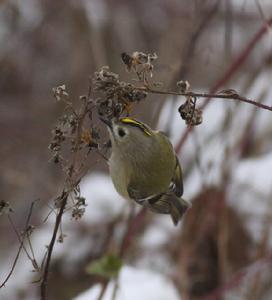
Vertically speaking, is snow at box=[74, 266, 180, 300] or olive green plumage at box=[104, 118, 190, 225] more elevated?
snow at box=[74, 266, 180, 300]

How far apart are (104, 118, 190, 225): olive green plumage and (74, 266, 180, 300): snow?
0.73 m

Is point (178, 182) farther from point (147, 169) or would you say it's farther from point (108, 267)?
point (108, 267)

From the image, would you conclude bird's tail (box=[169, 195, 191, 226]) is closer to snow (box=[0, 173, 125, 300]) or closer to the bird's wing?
the bird's wing

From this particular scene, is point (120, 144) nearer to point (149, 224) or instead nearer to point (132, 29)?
point (149, 224)

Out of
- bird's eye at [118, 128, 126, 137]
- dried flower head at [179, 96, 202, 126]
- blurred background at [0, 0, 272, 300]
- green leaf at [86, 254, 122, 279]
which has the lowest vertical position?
dried flower head at [179, 96, 202, 126]

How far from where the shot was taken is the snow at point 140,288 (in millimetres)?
2641

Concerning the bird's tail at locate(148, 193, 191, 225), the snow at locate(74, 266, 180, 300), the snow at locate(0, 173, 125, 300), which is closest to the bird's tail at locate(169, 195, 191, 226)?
the bird's tail at locate(148, 193, 191, 225)

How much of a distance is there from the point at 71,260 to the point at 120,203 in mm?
432

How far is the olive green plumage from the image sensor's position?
1.78 m

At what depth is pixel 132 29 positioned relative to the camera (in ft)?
19.2

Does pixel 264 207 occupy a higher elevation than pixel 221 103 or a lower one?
lower

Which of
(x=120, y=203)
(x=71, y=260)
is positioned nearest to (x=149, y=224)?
(x=120, y=203)

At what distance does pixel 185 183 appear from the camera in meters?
3.57

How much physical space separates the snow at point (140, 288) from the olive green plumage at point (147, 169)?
28.9 inches
